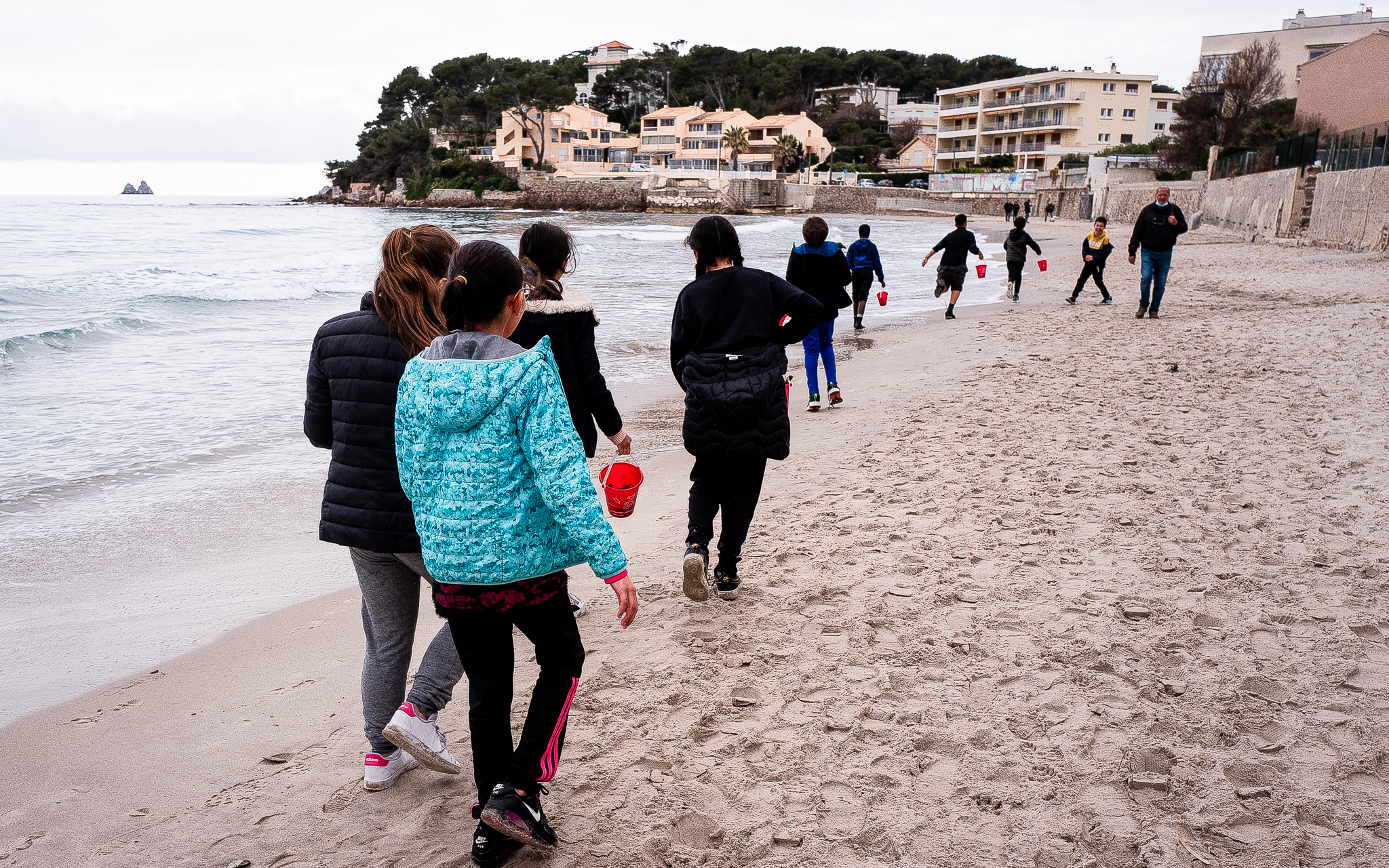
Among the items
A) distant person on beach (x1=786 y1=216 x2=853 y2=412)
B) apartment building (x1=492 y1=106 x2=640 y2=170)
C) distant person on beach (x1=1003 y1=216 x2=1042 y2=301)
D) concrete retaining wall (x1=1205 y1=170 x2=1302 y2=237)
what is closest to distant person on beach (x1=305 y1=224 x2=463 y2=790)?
distant person on beach (x1=786 y1=216 x2=853 y2=412)

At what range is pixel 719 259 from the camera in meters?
3.88

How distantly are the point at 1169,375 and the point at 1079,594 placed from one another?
17.0 ft

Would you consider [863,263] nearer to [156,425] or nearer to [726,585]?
[726,585]

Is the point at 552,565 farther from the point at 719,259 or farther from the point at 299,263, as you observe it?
the point at 299,263

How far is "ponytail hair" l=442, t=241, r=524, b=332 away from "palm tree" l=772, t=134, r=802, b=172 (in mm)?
85387

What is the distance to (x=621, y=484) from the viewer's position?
2891 millimetres

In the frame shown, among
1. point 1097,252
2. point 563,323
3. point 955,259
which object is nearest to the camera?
point 563,323

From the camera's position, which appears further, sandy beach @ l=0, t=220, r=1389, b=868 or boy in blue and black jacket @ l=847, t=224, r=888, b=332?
boy in blue and black jacket @ l=847, t=224, r=888, b=332

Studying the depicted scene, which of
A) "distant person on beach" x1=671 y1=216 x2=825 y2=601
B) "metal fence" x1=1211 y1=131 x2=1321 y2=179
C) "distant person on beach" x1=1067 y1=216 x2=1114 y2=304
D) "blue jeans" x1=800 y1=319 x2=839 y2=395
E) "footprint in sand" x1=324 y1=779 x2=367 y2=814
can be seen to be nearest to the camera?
"footprint in sand" x1=324 y1=779 x2=367 y2=814

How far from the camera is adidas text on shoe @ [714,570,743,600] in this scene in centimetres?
413

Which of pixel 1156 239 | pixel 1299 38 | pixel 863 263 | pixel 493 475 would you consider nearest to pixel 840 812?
pixel 493 475

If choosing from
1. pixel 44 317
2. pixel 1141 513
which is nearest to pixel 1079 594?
pixel 1141 513

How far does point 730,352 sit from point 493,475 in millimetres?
1890

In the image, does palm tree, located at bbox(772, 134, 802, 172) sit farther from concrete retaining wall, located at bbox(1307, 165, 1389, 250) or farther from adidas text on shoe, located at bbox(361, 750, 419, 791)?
adidas text on shoe, located at bbox(361, 750, 419, 791)
